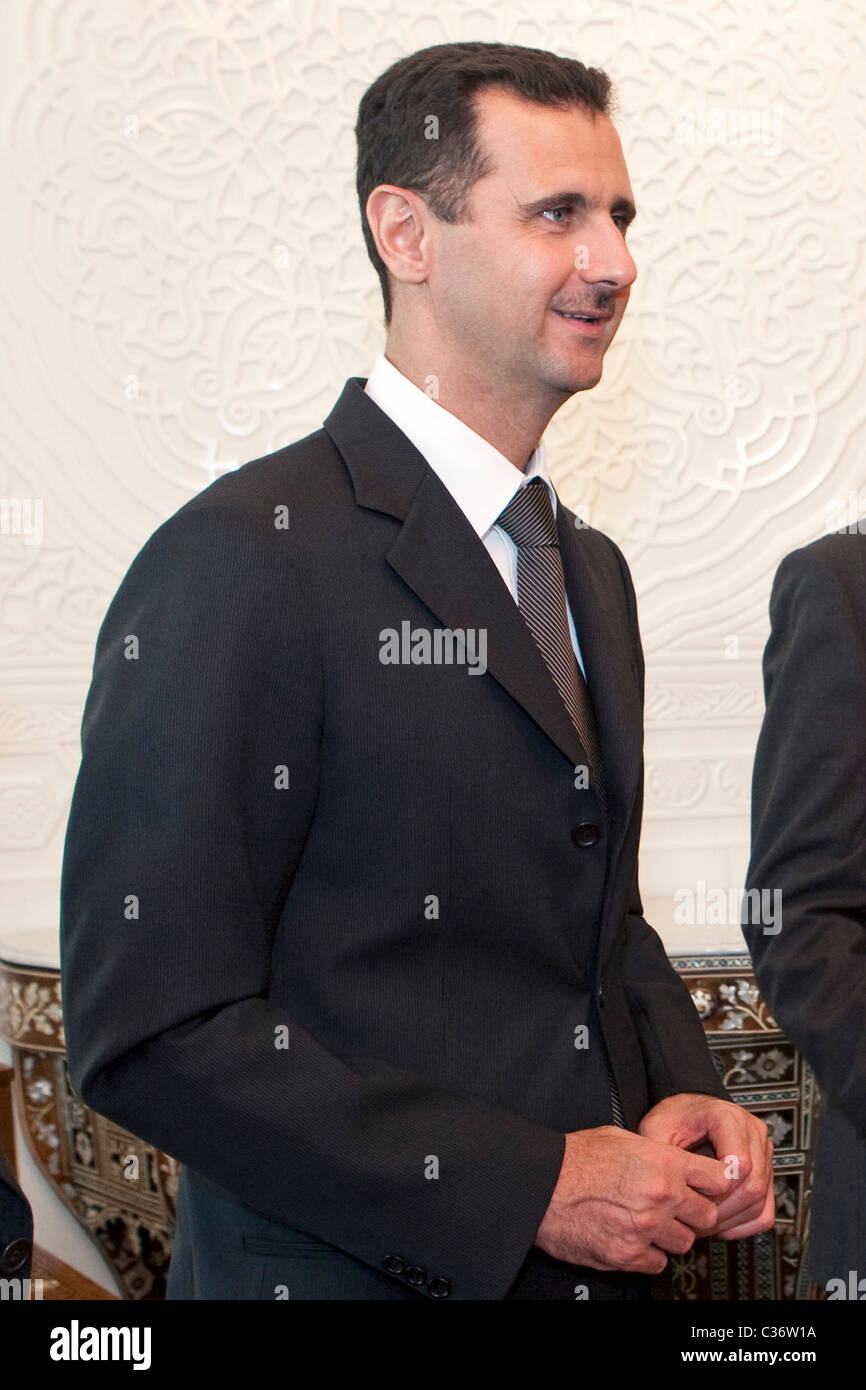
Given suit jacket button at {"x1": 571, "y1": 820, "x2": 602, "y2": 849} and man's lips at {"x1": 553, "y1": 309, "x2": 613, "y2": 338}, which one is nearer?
suit jacket button at {"x1": 571, "y1": 820, "x2": 602, "y2": 849}

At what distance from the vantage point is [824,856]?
162 cm

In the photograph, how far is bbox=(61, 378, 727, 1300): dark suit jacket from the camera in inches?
45.9

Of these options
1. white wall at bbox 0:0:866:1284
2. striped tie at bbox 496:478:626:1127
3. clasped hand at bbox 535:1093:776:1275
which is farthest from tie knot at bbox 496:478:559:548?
white wall at bbox 0:0:866:1284

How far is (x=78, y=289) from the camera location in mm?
3510

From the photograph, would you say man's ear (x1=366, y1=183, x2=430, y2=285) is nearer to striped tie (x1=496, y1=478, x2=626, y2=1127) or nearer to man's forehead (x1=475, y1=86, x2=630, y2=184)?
man's forehead (x1=475, y1=86, x2=630, y2=184)

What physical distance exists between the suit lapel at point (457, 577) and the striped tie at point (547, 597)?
0.06ft

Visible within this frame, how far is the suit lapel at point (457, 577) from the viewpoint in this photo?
134 centimetres

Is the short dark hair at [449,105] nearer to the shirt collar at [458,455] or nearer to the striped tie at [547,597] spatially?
the shirt collar at [458,455]

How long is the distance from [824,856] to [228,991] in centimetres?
74

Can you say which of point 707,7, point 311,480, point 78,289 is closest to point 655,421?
point 707,7

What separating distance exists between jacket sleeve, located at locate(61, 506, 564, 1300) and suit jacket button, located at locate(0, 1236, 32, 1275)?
0.40ft

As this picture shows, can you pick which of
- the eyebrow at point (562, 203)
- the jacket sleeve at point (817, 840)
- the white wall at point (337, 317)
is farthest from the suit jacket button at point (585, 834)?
the white wall at point (337, 317)
